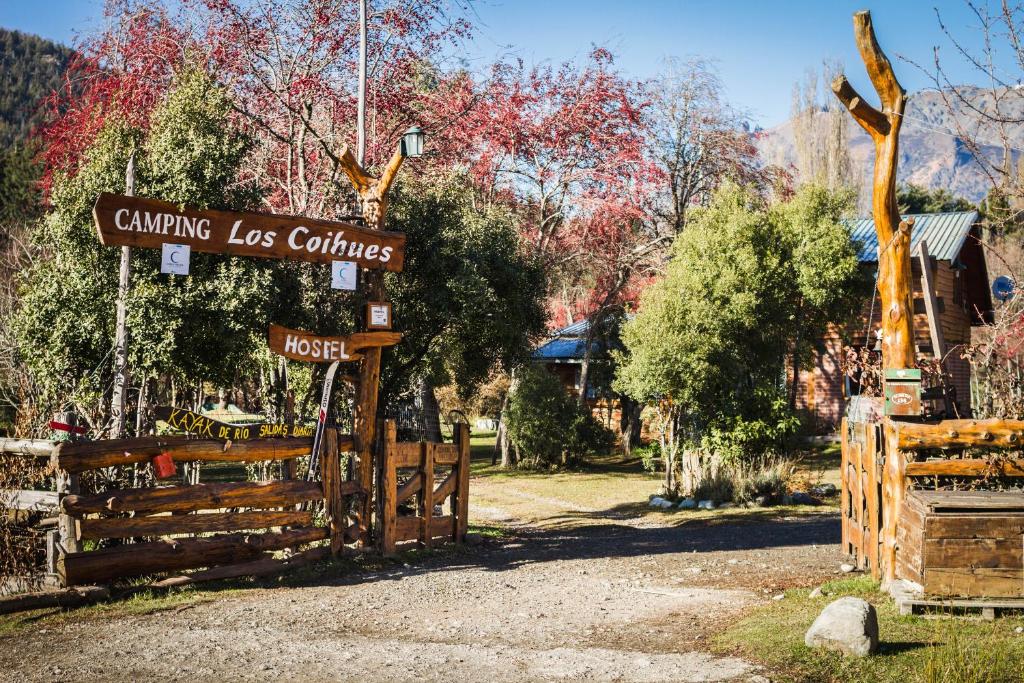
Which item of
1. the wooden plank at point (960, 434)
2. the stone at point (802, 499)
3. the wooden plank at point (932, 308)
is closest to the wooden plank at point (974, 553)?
the wooden plank at point (960, 434)

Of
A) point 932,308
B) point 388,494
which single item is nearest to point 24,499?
point 388,494

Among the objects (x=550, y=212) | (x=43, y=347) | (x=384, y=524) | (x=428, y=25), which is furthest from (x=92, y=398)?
(x=550, y=212)

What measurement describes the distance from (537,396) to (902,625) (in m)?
18.3

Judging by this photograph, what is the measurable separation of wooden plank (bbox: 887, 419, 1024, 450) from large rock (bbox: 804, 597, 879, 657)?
2.65 metres

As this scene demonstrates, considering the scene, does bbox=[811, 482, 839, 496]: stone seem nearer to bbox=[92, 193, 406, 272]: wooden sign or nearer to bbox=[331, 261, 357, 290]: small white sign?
bbox=[92, 193, 406, 272]: wooden sign

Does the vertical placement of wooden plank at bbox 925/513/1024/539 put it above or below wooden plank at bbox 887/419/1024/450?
below

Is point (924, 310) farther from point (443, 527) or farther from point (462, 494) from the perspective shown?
point (443, 527)

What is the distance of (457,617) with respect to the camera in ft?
27.8

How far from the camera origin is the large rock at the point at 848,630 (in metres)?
6.27

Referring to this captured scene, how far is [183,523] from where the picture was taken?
945 centimetres

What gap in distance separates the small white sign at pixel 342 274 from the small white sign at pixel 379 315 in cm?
53

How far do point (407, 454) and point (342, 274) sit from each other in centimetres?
264

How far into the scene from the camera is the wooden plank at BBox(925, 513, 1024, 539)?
758 cm

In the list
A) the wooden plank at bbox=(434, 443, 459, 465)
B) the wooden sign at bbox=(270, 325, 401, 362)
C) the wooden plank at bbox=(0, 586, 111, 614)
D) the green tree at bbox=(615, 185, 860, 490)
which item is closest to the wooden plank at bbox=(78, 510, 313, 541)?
the wooden plank at bbox=(0, 586, 111, 614)
